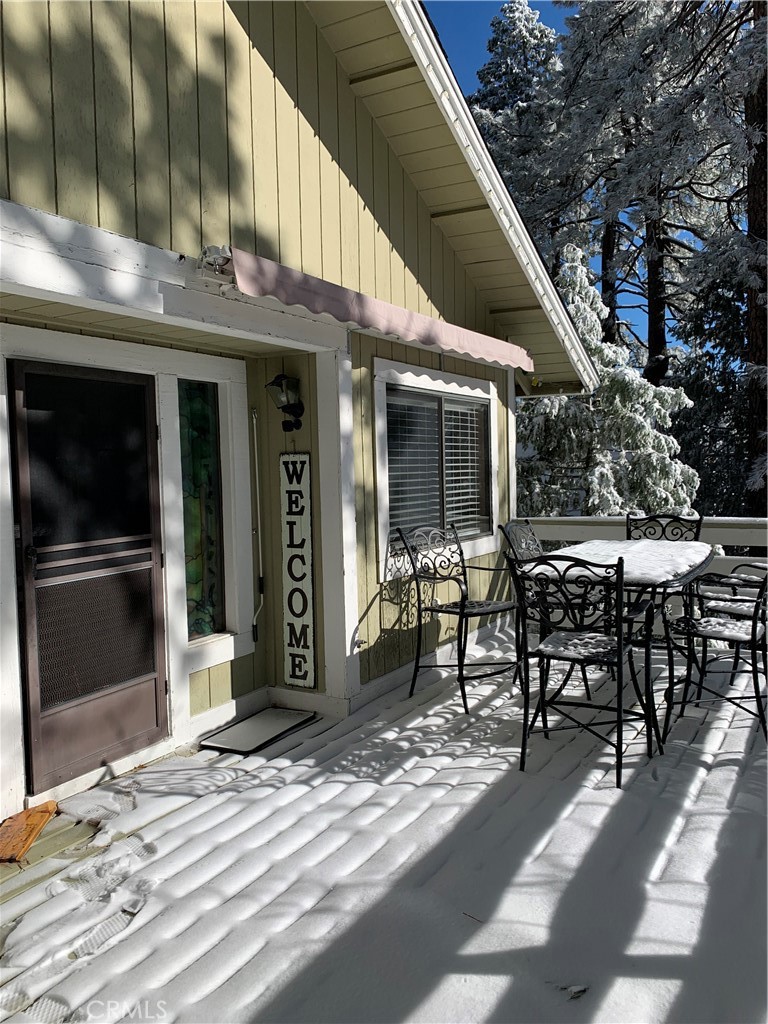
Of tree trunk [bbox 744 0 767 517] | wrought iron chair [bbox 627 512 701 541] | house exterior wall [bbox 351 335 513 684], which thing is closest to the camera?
house exterior wall [bbox 351 335 513 684]

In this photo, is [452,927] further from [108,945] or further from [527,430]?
[527,430]

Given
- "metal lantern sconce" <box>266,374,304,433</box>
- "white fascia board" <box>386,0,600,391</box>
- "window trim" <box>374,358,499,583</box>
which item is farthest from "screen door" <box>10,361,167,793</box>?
"white fascia board" <box>386,0,600,391</box>

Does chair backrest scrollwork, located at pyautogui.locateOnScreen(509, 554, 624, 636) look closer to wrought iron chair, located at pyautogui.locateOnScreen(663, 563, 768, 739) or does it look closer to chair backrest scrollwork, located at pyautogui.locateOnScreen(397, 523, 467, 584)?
wrought iron chair, located at pyautogui.locateOnScreen(663, 563, 768, 739)

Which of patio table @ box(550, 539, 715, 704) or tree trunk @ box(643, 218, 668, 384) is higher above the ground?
tree trunk @ box(643, 218, 668, 384)

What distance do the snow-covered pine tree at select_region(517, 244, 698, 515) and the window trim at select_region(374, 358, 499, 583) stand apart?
3576mm

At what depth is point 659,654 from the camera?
234 inches

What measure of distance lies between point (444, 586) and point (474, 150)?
118 inches

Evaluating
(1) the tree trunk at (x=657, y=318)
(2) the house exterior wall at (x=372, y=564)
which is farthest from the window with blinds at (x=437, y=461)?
(1) the tree trunk at (x=657, y=318)

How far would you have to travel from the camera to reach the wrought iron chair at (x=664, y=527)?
240 inches

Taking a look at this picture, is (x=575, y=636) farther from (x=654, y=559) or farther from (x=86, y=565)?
(x=86, y=565)

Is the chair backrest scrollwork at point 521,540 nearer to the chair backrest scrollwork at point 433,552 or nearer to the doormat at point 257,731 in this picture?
the chair backrest scrollwork at point 433,552

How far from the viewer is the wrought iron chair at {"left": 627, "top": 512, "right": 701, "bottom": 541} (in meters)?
6.10

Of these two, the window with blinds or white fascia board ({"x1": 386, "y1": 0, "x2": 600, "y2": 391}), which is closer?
white fascia board ({"x1": 386, "y1": 0, "x2": 600, "y2": 391})

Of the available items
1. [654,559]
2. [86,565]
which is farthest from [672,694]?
[86,565]
